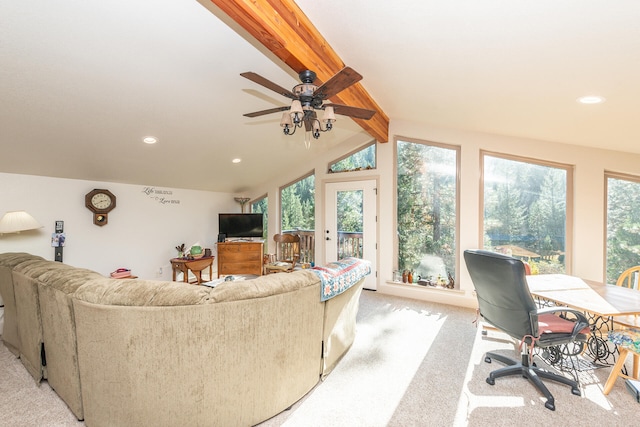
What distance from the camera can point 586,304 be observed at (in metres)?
1.98

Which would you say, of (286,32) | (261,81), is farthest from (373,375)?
(286,32)

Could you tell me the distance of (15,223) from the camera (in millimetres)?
3059

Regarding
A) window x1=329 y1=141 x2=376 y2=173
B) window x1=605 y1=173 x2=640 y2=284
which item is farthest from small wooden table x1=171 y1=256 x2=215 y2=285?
window x1=605 y1=173 x2=640 y2=284

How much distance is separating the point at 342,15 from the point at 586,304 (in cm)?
269

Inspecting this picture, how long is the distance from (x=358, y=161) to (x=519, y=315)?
11.6 feet

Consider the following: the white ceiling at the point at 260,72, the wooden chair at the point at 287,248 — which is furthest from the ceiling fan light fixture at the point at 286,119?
the wooden chair at the point at 287,248

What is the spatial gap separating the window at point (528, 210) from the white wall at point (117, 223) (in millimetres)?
5057

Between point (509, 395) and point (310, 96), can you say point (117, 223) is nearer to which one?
point (310, 96)

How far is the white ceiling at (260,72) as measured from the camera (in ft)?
5.29

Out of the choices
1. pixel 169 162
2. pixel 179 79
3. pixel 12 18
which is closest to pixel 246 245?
pixel 169 162

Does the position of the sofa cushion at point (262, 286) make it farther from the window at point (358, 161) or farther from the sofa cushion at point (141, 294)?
the window at point (358, 161)

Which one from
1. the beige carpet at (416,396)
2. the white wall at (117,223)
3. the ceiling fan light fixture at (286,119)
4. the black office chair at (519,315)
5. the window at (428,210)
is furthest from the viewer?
the window at (428,210)

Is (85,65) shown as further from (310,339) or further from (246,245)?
(246,245)

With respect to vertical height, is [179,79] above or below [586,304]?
above
